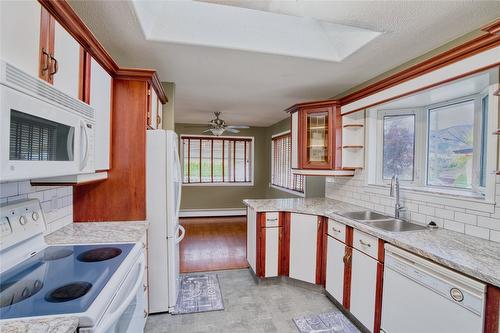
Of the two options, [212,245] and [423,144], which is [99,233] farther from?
[423,144]

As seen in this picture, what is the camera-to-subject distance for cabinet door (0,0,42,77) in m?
0.93

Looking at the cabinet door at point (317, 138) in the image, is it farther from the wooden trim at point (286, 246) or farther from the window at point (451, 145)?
the window at point (451, 145)

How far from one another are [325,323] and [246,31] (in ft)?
8.48

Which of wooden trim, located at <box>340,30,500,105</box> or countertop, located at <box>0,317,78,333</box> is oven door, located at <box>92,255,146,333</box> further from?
wooden trim, located at <box>340,30,500,105</box>

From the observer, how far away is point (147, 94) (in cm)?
219

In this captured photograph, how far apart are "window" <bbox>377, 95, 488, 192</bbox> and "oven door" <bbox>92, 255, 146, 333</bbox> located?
98.7 inches

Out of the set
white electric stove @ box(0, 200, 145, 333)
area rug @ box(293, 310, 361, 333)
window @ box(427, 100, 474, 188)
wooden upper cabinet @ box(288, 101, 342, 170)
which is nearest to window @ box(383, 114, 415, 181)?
window @ box(427, 100, 474, 188)

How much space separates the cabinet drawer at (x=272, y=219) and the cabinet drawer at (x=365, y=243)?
0.89 m

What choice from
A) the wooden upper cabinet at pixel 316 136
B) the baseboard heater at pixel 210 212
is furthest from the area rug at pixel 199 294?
the baseboard heater at pixel 210 212

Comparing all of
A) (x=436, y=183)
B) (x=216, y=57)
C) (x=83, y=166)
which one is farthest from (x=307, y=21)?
Answer: (x=83, y=166)

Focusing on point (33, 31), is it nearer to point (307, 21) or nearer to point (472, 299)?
point (307, 21)

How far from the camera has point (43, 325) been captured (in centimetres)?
80

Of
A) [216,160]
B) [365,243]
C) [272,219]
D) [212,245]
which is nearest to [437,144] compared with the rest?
[365,243]

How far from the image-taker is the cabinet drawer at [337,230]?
2305 millimetres
